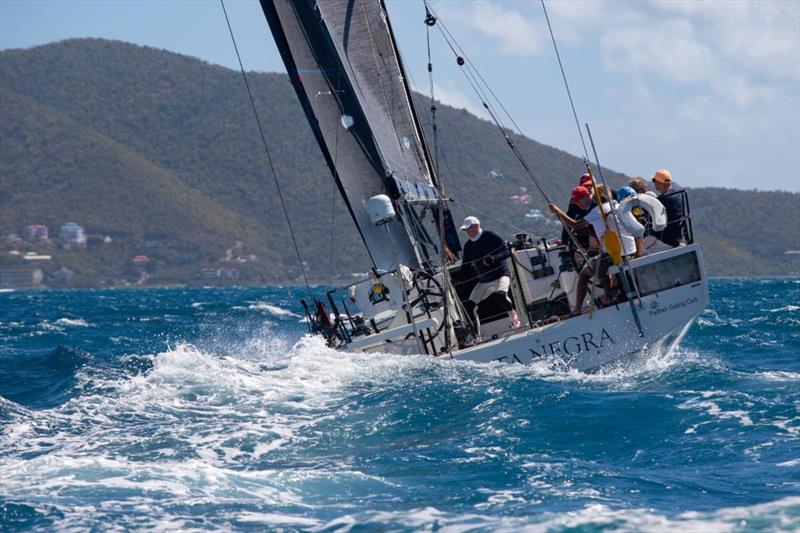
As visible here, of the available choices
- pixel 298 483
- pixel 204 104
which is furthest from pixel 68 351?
pixel 204 104

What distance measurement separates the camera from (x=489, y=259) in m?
14.1

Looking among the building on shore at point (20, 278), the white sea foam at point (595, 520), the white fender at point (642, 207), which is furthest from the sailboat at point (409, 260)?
the building on shore at point (20, 278)

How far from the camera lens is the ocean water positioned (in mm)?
7742

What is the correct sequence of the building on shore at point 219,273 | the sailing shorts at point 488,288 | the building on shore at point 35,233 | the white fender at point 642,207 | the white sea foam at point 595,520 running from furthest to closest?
the building on shore at point 35,233, the building on shore at point 219,273, the sailing shorts at point 488,288, the white fender at point 642,207, the white sea foam at point 595,520

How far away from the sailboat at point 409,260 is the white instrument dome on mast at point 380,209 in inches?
0.7

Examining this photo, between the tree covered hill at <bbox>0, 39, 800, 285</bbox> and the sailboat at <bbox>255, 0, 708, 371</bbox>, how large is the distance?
7219 centimetres

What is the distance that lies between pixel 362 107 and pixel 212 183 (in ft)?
396

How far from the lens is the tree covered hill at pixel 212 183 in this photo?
110125mm

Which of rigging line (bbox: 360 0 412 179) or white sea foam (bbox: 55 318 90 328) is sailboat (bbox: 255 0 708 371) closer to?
rigging line (bbox: 360 0 412 179)

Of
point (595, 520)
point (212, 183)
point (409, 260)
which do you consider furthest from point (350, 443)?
point (212, 183)

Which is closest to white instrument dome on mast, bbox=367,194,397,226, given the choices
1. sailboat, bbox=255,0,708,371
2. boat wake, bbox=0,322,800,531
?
sailboat, bbox=255,0,708,371

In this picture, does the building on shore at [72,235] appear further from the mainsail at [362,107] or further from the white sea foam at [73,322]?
the mainsail at [362,107]

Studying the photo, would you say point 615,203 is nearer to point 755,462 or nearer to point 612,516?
point 755,462

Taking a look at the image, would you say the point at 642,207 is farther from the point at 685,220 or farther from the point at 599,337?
the point at 599,337
